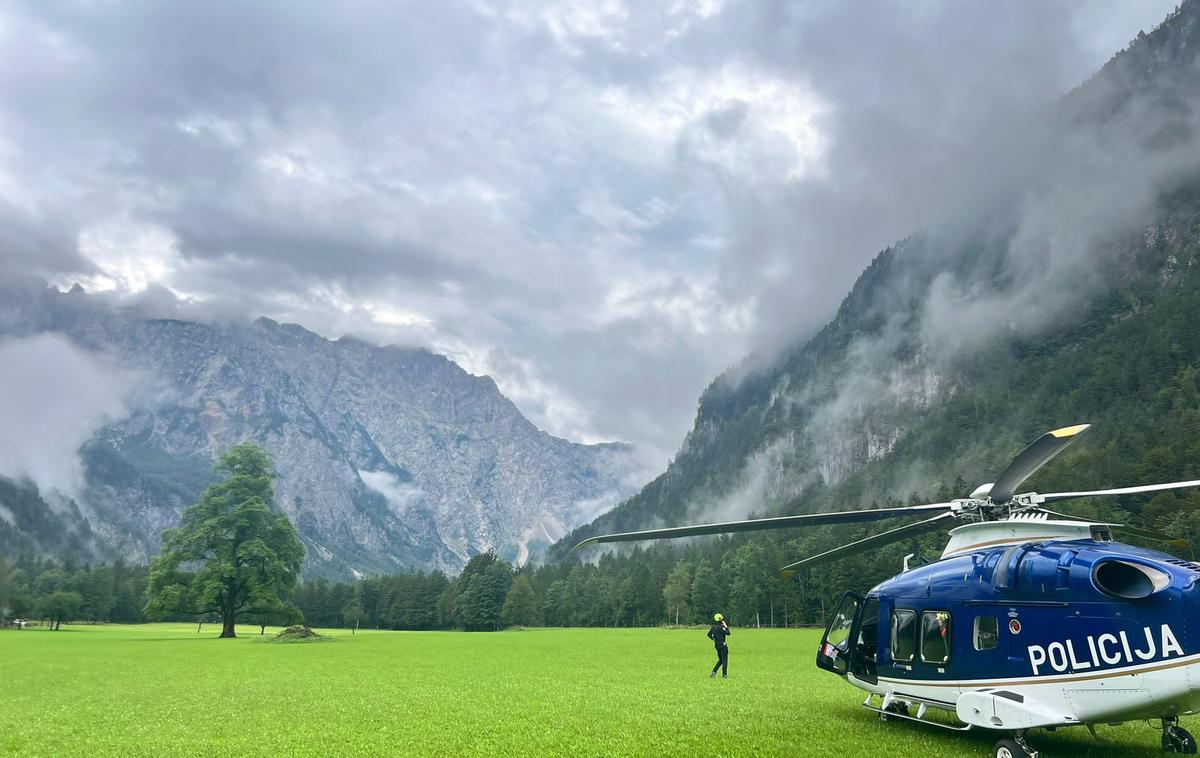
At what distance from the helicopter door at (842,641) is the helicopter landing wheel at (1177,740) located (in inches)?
229

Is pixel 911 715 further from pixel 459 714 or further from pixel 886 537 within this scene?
pixel 459 714

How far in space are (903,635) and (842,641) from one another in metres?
2.94

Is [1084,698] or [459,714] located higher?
[1084,698]

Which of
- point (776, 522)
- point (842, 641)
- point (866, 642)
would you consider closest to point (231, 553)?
point (842, 641)

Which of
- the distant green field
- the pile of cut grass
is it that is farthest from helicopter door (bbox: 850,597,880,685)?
the pile of cut grass

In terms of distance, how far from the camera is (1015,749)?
12.0 meters

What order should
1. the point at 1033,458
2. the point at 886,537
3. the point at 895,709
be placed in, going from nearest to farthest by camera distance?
the point at 1033,458 → the point at 886,537 → the point at 895,709

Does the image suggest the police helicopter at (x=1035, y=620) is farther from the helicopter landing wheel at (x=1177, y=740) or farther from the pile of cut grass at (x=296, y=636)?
the pile of cut grass at (x=296, y=636)

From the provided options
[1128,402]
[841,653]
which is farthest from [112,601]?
[1128,402]

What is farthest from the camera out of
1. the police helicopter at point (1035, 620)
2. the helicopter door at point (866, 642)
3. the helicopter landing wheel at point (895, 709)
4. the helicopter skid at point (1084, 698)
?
the helicopter door at point (866, 642)

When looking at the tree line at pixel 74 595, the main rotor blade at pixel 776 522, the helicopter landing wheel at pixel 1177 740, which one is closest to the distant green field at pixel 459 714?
the helicopter landing wheel at pixel 1177 740

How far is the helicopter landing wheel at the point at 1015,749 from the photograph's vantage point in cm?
1197

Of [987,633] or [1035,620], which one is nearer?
[1035,620]

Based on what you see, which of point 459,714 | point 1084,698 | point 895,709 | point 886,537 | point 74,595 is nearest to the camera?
point 1084,698
